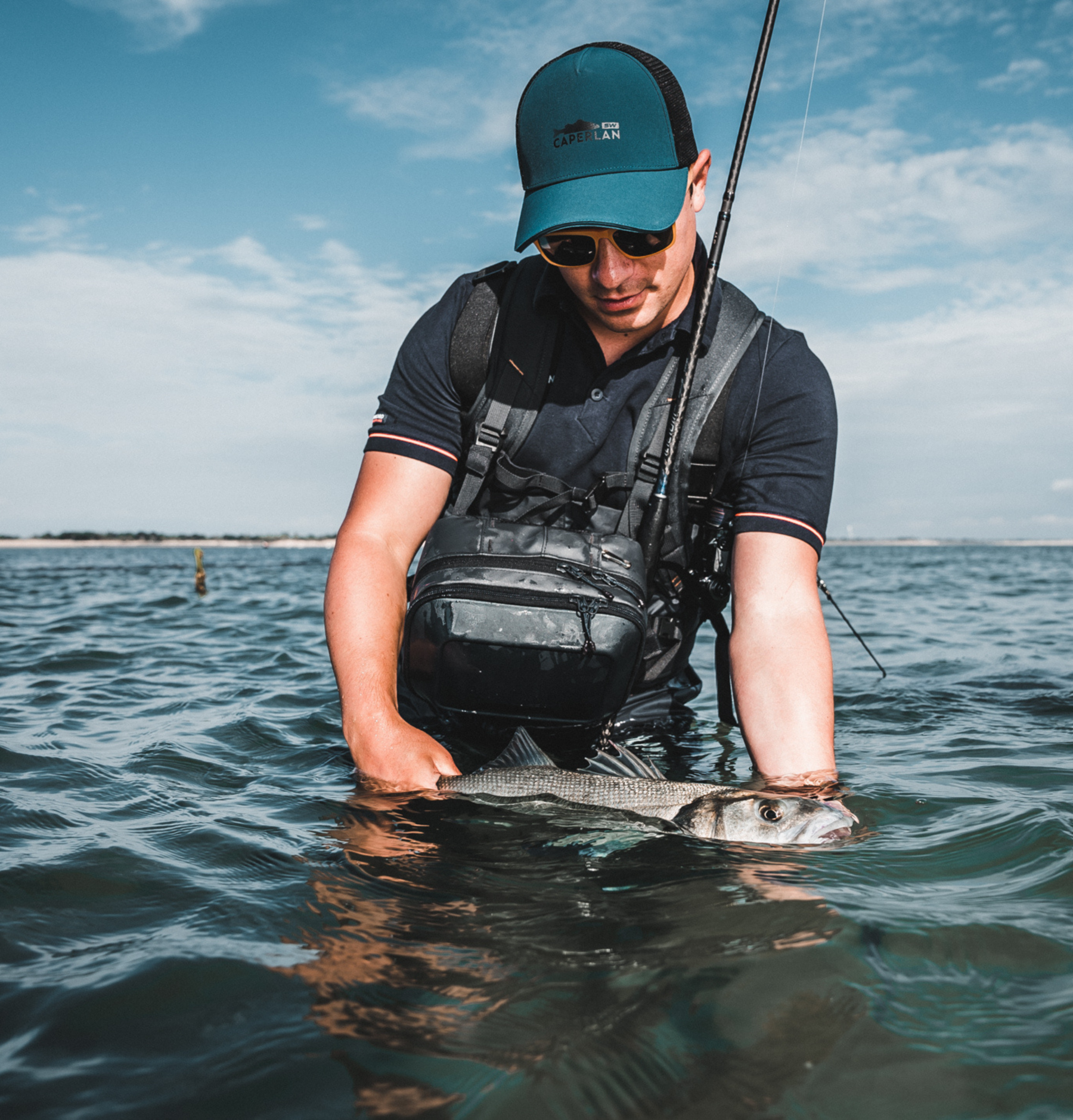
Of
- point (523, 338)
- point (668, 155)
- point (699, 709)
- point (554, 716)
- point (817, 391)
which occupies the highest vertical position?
point (668, 155)

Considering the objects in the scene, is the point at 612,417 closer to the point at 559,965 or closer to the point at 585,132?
the point at 585,132

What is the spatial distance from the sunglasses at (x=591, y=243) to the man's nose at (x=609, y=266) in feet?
0.04

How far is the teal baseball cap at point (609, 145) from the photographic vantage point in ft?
10.6

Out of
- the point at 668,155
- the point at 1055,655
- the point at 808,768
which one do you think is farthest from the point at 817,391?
the point at 1055,655

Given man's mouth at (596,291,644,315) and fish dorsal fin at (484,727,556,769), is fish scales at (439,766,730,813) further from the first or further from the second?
man's mouth at (596,291,644,315)

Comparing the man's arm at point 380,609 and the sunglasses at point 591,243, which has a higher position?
the sunglasses at point 591,243

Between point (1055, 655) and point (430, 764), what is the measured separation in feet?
25.3

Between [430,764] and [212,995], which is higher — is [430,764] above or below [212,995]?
above

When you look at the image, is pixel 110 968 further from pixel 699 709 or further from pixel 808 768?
pixel 699 709

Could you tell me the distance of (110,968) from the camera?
Result: 2152 millimetres

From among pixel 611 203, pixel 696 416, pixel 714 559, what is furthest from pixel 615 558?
pixel 611 203

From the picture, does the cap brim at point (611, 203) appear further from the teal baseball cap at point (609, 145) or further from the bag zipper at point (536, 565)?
the bag zipper at point (536, 565)

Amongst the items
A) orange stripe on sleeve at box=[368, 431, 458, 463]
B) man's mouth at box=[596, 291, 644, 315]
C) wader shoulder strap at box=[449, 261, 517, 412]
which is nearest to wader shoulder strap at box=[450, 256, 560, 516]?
wader shoulder strap at box=[449, 261, 517, 412]

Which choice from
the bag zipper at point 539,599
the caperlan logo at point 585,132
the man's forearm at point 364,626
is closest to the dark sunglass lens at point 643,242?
the caperlan logo at point 585,132
